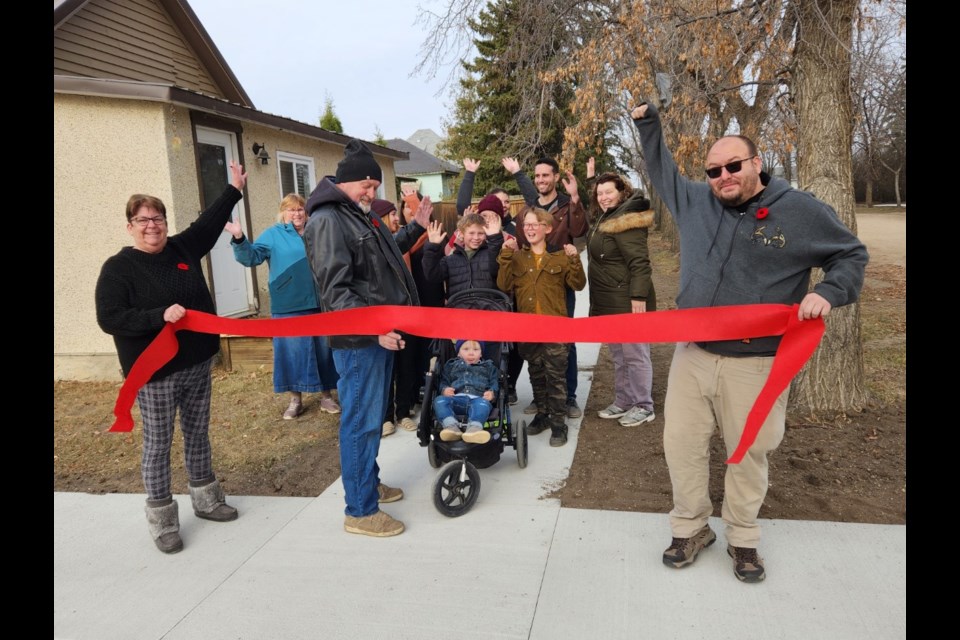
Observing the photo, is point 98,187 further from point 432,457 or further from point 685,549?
point 685,549

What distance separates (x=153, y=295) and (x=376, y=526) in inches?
72.7

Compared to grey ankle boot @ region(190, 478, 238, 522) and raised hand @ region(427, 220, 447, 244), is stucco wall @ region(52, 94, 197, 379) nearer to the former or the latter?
raised hand @ region(427, 220, 447, 244)

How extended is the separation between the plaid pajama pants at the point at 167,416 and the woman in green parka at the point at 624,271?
3.05 m

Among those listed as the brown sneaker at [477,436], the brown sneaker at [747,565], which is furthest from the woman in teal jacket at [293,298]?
the brown sneaker at [747,565]

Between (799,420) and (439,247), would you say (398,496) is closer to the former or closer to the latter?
(439,247)

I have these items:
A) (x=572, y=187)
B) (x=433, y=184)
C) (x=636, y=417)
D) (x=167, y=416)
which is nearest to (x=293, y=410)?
(x=167, y=416)

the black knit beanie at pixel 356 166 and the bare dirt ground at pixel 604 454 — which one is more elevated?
the black knit beanie at pixel 356 166

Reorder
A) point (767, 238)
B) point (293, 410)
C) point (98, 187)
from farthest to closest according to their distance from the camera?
1. point (98, 187)
2. point (293, 410)
3. point (767, 238)

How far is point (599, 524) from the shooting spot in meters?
3.59

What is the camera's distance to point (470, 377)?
14.1ft

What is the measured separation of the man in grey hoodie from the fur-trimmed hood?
1.56 m

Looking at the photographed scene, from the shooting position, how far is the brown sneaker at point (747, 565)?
9.67 feet

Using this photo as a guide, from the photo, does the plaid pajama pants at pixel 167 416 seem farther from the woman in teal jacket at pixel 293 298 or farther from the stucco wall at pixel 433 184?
the stucco wall at pixel 433 184
